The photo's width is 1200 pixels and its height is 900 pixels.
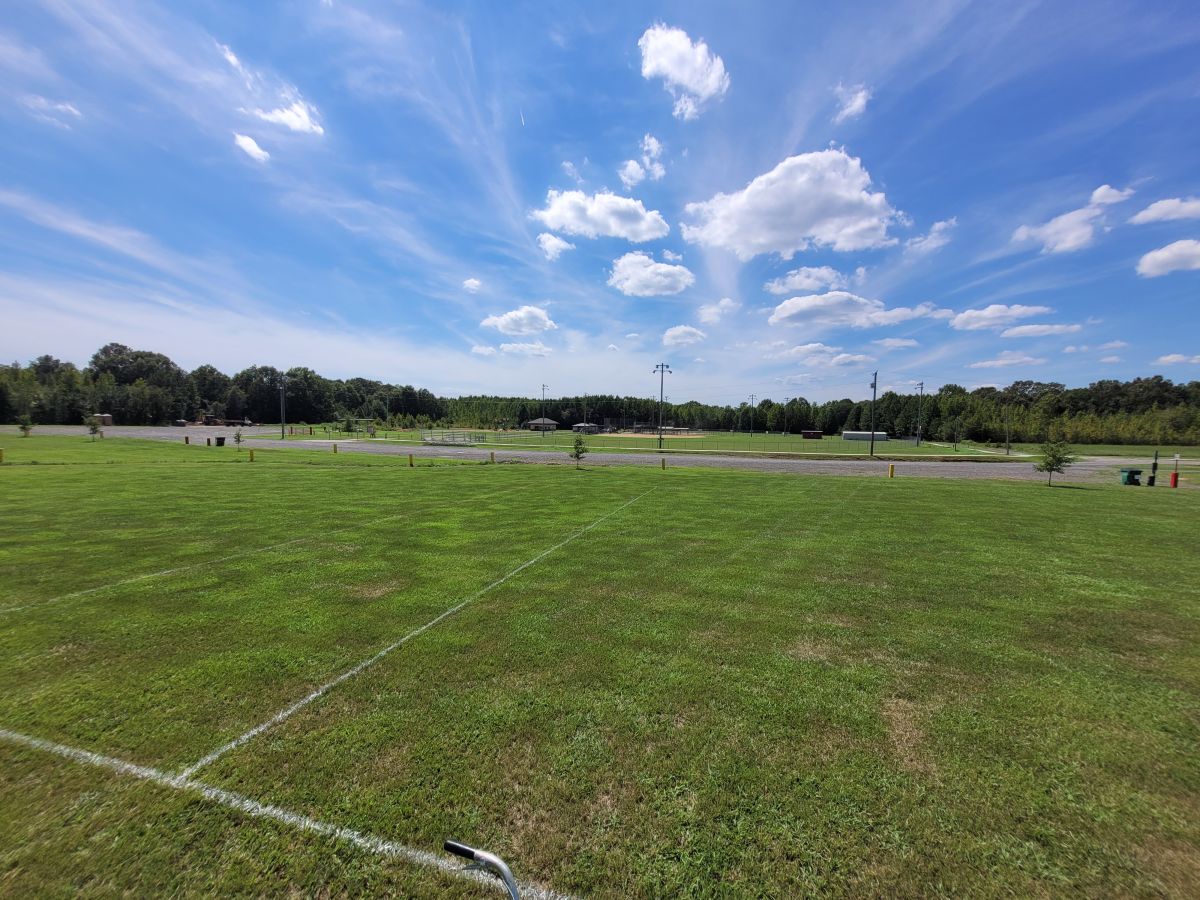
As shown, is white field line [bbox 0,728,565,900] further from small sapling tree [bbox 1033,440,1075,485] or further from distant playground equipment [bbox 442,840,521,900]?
small sapling tree [bbox 1033,440,1075,485]

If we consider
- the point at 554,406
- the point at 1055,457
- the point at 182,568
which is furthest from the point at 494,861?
the point at 554,406

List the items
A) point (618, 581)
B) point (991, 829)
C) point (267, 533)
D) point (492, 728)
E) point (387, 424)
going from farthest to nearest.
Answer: point (387, 424) < point (267, 533) < point (618, 581) < point (492, 728) < point (991, 829)

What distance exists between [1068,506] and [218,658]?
2364cm

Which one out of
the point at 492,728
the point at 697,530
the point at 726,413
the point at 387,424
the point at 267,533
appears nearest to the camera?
the point at 492,728

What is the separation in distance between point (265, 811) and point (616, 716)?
2.57 metres

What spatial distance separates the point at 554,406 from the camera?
15350 centimetres

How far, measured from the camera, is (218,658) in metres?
4.95

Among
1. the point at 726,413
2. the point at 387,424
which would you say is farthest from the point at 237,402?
the point at 726,413

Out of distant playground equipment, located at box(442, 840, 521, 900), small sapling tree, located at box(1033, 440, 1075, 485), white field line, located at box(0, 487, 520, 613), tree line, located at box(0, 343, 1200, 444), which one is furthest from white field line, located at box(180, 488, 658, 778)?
tree line, located at box(0, 343, 1200, 444)

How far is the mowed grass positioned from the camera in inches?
110

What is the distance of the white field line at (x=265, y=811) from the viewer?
2732mm

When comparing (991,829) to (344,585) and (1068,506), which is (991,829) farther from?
(1068,506)

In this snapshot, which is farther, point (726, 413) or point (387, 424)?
point (726, 413)

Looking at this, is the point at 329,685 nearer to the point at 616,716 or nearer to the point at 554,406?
the point at 616,716
